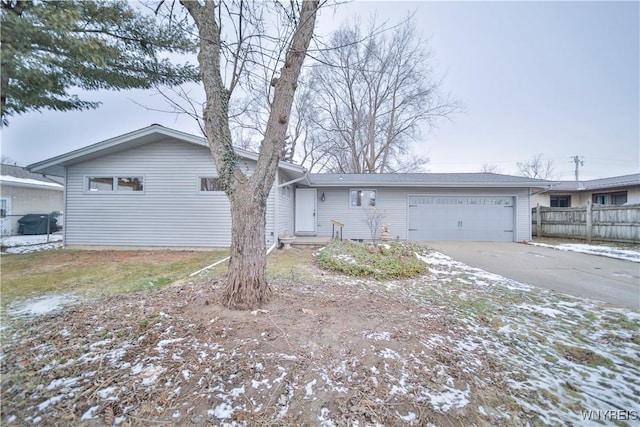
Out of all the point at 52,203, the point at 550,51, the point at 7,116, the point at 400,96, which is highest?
the point at 400,96

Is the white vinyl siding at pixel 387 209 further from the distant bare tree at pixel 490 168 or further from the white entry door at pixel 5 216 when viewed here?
the distant bare tree at pixel 490 168

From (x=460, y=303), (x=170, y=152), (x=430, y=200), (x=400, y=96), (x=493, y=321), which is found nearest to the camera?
(x=493, y=321)

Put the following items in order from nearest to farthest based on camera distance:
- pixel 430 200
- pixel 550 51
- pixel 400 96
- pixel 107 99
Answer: pixel 107 99, pixel 550 51, pixel 430 200, pixel 400 96

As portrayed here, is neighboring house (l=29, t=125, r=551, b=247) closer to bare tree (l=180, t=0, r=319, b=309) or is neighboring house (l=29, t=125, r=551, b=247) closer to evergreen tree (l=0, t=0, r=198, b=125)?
evergreen tree (l=0, t=0, r=198, b=125)

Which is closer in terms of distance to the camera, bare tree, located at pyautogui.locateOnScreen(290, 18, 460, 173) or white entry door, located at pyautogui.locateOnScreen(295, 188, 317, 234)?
white entry door, located at pyautogui.locateOnScreen(295, 188, 317, 234)

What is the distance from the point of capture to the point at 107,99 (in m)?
6.27

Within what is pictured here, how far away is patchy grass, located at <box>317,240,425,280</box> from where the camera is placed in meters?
5.49

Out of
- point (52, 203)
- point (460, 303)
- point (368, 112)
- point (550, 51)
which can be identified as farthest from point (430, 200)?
point (52, 203)

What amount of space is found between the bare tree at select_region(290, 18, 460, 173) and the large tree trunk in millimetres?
15957

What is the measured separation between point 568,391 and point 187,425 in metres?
2.72

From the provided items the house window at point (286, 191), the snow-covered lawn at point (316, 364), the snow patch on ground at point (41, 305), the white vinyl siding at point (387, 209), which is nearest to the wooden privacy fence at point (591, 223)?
the white vinyl siding at point (387, 209)

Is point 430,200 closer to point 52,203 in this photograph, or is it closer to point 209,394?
point 209,394

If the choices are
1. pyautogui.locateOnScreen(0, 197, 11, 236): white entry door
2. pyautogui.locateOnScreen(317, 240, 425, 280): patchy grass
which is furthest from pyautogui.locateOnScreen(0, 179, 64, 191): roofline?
pyautogui.locateOnScreen(317, 240, 425, 280): patchy grass

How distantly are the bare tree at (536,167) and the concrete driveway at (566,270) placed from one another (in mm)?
25621
